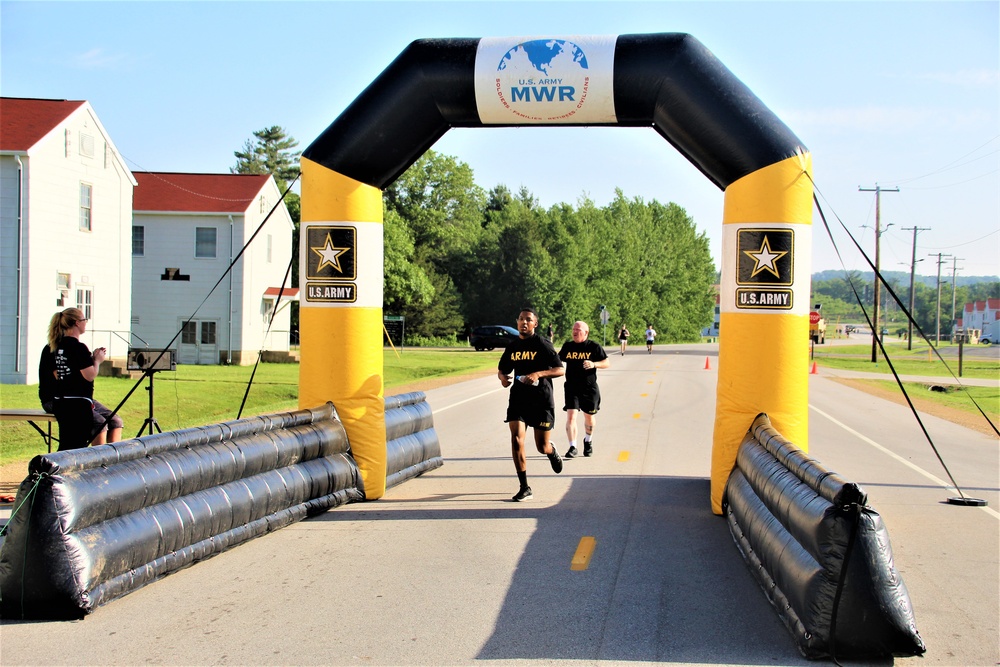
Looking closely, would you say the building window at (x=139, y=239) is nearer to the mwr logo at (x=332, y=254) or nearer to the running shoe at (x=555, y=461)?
the mwr logo at (x=332, y=254)

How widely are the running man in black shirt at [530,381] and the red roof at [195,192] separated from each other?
2925 cm

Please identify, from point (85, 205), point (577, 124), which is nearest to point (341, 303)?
point (577, 124)

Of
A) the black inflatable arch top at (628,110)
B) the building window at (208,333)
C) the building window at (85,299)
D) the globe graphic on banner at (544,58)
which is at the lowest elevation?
the building window at (208,333)

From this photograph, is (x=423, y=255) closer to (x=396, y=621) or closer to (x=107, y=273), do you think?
→ (x=107, y=273)

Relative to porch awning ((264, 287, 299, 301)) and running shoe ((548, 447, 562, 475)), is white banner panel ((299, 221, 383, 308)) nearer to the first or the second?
running shoe ((548, 447, 562, 475))

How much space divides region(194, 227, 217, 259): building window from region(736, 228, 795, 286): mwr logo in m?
32.2

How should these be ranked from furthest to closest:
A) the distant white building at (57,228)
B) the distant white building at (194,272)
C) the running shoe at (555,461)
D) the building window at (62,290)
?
the distant white building at (194,272) → the building window at (62,290) → the distant white building at (57,228) → the running shoe at (555,461)

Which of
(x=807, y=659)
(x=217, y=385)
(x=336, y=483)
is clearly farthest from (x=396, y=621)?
(x=217, y=385)

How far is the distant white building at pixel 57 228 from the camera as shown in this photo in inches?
1006

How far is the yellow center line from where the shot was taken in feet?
24.8

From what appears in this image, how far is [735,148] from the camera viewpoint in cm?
931

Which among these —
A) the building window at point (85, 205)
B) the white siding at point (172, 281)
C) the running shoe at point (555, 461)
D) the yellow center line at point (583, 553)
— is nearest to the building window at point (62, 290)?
the building window at point (85, 205)

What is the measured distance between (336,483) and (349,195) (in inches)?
120

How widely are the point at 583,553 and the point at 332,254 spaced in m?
4.32
